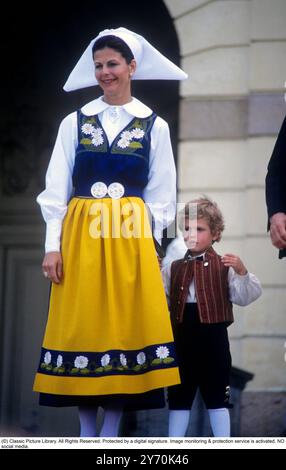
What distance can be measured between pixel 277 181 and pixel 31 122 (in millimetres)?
1973

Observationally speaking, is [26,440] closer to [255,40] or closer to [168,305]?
[168,305]

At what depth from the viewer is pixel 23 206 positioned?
5449mm

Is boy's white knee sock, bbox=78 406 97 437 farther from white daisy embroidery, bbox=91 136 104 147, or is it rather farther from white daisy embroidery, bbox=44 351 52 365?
white daisy embroidery, bbox=91 136 104 147

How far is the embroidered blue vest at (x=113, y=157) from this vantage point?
12.8ft

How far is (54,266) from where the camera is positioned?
3.85 meters

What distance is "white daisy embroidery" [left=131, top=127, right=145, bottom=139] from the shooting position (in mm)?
3920

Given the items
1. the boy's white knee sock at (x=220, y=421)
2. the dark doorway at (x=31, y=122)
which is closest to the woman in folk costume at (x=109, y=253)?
the boy's white knee sock at (x=220, y=421)

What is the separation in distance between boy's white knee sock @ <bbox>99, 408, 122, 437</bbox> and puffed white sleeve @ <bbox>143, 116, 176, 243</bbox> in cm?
73

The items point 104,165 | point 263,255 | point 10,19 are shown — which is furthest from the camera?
point 10,19

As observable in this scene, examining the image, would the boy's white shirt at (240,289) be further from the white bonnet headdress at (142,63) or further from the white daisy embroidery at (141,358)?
the white bonnet headdress at (142,63)

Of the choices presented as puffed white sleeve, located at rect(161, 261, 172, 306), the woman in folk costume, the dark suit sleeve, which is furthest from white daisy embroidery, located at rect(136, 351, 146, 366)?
the dark suit sleeve

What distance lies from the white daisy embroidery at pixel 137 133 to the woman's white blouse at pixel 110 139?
0.05 m

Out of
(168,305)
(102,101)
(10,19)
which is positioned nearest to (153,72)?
(102,101)
